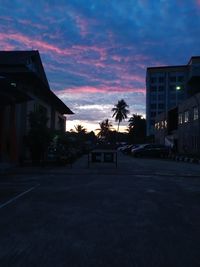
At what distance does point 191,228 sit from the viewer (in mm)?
7512

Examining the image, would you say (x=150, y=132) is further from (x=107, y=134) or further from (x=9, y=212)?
(x=9, y=212)

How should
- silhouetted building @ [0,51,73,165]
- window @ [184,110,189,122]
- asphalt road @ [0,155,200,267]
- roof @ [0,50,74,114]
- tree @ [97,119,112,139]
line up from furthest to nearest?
tree @ [97,119,112,139], window @ [184,110,189,122], roof @ [0,50,74,114], silhouetted building @ [0,51,73,165], asphalt road @ [0,155,200,267]

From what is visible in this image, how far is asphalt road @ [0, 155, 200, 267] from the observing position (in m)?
5.52

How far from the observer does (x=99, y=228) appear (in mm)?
7402

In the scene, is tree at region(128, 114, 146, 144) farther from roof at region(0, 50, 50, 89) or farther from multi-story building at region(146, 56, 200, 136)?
roof at region(0, 50, 50, 89)

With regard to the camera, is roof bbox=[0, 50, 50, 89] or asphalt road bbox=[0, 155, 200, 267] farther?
roof bbox=[0, 50, 50, 89]

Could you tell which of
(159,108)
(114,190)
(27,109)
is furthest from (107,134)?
(114,190)

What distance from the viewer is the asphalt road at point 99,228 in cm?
552

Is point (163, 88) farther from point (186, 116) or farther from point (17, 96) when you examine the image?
point (17, 96)

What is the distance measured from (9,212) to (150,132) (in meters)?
113

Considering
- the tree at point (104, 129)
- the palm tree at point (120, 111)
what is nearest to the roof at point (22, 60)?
the palm tree at point (120, 111)

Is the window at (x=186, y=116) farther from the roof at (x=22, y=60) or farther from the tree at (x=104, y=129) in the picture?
the tree at (x=104, y=129)

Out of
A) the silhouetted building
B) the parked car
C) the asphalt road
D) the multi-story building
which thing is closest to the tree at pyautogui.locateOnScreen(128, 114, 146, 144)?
the multi-story building

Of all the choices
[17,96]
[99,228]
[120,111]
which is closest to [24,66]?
[17,96]
